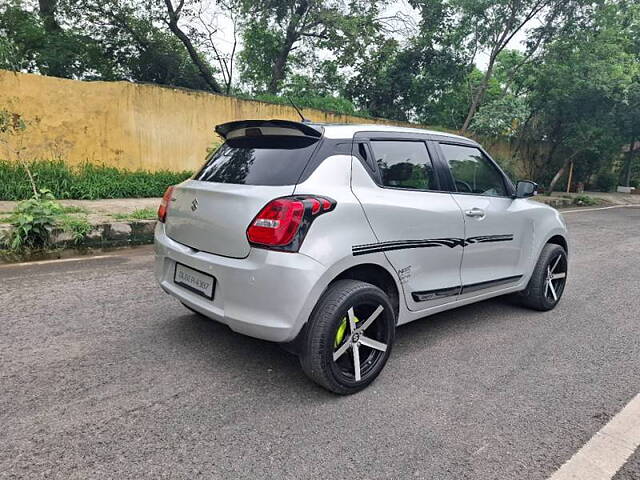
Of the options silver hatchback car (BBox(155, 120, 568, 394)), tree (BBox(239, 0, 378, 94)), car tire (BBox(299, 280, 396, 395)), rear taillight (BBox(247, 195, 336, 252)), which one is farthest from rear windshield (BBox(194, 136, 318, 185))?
tree (BBox(239, 0, 378, 94))

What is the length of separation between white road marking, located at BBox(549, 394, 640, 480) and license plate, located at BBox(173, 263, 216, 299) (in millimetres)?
1945

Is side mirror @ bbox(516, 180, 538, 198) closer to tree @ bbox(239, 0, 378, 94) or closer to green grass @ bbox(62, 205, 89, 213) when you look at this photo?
green grass @ bbox(62, 205, 89, 213)

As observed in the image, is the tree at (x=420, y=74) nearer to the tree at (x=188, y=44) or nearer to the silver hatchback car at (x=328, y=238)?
the tree at (x=188, y=44)

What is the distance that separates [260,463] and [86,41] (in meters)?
15.8

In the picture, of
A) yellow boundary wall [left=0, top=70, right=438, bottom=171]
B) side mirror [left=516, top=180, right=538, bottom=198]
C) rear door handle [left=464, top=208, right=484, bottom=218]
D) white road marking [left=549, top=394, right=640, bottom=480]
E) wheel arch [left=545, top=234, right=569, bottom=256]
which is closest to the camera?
white road marking [left=549, top=394, right=640, bottom=480]

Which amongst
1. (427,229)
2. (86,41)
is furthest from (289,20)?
(427,229)

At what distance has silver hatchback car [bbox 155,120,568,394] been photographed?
234 centimetres

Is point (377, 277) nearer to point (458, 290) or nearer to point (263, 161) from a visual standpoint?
point (458, 290)

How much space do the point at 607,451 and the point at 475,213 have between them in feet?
5.65

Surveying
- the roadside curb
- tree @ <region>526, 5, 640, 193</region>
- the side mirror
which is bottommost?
the roadside curb

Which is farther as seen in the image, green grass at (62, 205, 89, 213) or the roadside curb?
green grass at (62, 205, 89, 213)

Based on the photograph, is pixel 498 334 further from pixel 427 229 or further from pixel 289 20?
pixel 289 20

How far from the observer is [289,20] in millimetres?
15578

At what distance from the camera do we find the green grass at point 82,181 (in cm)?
757
